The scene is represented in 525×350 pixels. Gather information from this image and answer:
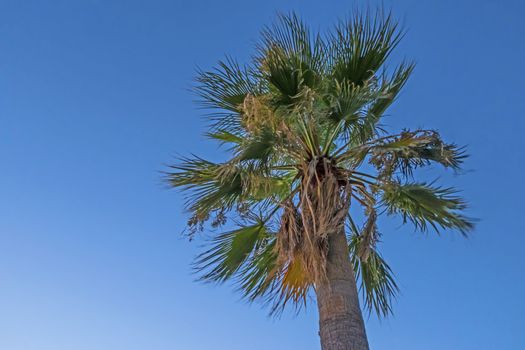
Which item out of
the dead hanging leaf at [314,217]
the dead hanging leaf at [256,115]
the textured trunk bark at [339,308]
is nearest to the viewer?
the textured trunk bark at [339,308]

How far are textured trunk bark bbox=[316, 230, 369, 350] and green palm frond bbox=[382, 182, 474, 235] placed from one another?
117 centimetres

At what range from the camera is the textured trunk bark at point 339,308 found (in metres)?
4.49

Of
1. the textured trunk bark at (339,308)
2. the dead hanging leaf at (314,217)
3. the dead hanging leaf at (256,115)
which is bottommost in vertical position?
the textured trunk bark at (339,308)

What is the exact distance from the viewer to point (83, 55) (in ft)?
36.6

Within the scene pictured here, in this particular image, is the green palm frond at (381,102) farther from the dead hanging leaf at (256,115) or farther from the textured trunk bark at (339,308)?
the textured trunk bark at (339,308)

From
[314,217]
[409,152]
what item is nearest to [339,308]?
[314,217]

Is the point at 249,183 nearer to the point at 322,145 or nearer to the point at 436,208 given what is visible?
the point at 322,145

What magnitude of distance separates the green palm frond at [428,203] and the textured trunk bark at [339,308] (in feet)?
3.83

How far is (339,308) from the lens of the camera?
15.4 feet

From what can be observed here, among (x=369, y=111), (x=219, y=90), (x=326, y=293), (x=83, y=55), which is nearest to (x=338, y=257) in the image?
(x=326, y=293)

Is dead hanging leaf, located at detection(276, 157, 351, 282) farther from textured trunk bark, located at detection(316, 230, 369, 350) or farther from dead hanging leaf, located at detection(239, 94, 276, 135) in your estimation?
dead hanging leaf, located at detection(239, 94, 276, 135)

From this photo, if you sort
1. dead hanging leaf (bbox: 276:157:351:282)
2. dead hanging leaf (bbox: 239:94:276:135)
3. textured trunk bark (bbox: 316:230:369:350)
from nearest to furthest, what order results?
textured trunk bark (bbox: 316:230:369:350) < dead hanging leaf (bbox: 276:157:351:282) < dead hanging leaf (bbox: 239:94:276:135)

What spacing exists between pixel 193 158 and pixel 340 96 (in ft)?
6.39

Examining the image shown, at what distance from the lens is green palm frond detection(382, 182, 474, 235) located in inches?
229
